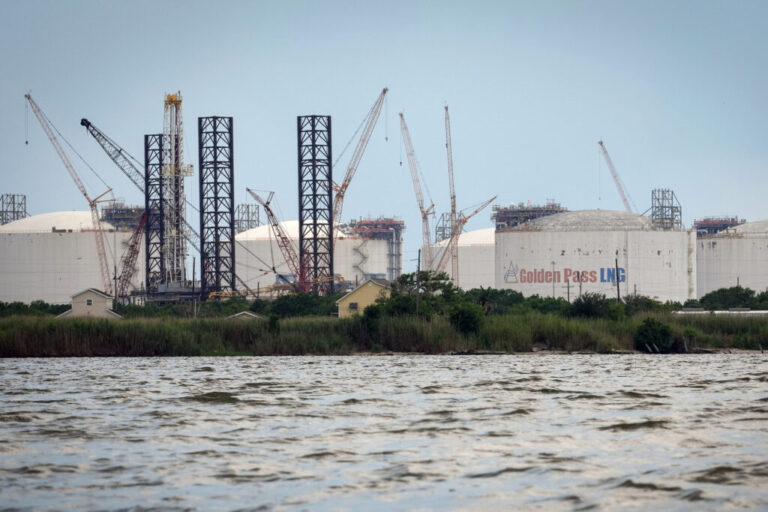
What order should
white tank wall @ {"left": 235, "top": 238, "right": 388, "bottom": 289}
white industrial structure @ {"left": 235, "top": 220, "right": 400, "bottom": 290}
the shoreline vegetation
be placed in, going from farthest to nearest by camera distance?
white tank wall @ {"left": 235, "top": 238, "right": 388, "bottom": 289}
white industrial structure @ {"left": 235, "top": 220, "right": 400, "bottom": 290}
the shoreline vegetation

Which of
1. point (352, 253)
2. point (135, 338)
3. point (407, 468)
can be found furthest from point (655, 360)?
point (352, 253)

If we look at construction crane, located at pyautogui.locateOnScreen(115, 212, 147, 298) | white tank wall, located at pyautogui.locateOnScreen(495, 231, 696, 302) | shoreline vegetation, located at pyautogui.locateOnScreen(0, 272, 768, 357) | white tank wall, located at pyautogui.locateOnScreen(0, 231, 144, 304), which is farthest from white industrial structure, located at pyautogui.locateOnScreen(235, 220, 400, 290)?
shoreline vegetation, located at pyautogui.locateOnScreen(0, 272, 768, 357)

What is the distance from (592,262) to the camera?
14300 cm

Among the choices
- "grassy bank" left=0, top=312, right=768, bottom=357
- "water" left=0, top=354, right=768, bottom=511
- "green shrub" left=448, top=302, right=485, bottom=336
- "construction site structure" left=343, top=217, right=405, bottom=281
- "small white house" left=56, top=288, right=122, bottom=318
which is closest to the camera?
"water" left=0, top=354, right=768, bottom=511

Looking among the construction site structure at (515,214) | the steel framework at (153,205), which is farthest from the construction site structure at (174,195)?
the construction site structure at (515,214)

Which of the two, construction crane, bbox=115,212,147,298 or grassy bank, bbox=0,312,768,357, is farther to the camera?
construction crane, bbox=115,212,147,298

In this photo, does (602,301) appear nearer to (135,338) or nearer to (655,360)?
(655,360)

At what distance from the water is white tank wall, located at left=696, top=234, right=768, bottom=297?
4951 inches

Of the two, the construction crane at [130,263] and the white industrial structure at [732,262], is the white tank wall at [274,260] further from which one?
the white industrial structure at [732,262]

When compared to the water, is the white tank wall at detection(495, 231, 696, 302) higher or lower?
higher

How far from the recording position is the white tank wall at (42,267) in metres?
169

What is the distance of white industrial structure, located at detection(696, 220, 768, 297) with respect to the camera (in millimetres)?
166500

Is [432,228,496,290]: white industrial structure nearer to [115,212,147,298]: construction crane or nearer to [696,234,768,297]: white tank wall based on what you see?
[696,234,768,297]: white tank wall

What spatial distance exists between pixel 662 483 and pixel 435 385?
73.0ft
